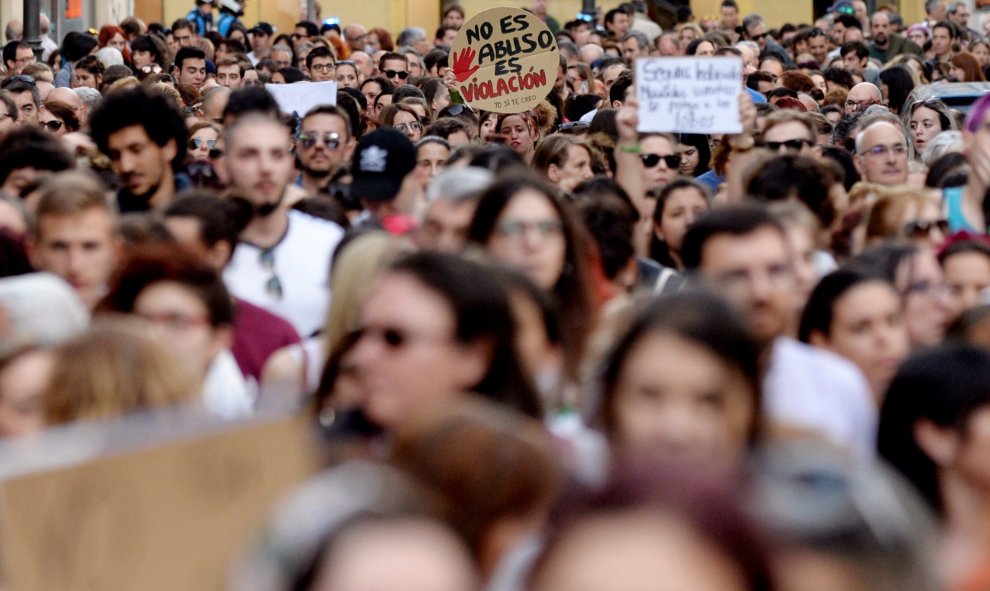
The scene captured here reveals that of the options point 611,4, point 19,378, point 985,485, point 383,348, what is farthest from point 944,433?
point 611,4

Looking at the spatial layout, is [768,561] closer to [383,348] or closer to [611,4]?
[383,348]

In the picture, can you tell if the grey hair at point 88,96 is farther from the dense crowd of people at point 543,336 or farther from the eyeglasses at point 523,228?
the eyeglasses at point 523,228

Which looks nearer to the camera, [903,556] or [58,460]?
[903,556]

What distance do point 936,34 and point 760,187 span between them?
1314 centimetres

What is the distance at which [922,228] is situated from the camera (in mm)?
6469

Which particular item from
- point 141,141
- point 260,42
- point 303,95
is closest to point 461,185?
point 141,141

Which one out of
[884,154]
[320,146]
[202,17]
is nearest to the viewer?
[320,146]

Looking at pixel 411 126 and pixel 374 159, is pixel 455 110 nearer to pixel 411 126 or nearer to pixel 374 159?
pixel 411 126

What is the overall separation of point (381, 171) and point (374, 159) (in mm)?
57

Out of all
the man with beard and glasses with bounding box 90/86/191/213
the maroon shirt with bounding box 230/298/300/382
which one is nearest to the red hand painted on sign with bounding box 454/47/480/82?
the man with beard and glasses with bounding box 90/86/191/213

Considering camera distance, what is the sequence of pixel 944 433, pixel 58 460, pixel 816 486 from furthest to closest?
1. pixel 944 433
2. pixel 58 460
3. pixel 816 486

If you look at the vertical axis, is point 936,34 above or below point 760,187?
above

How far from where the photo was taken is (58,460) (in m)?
2.30

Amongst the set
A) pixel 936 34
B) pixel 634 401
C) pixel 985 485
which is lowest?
pixel 985 485
